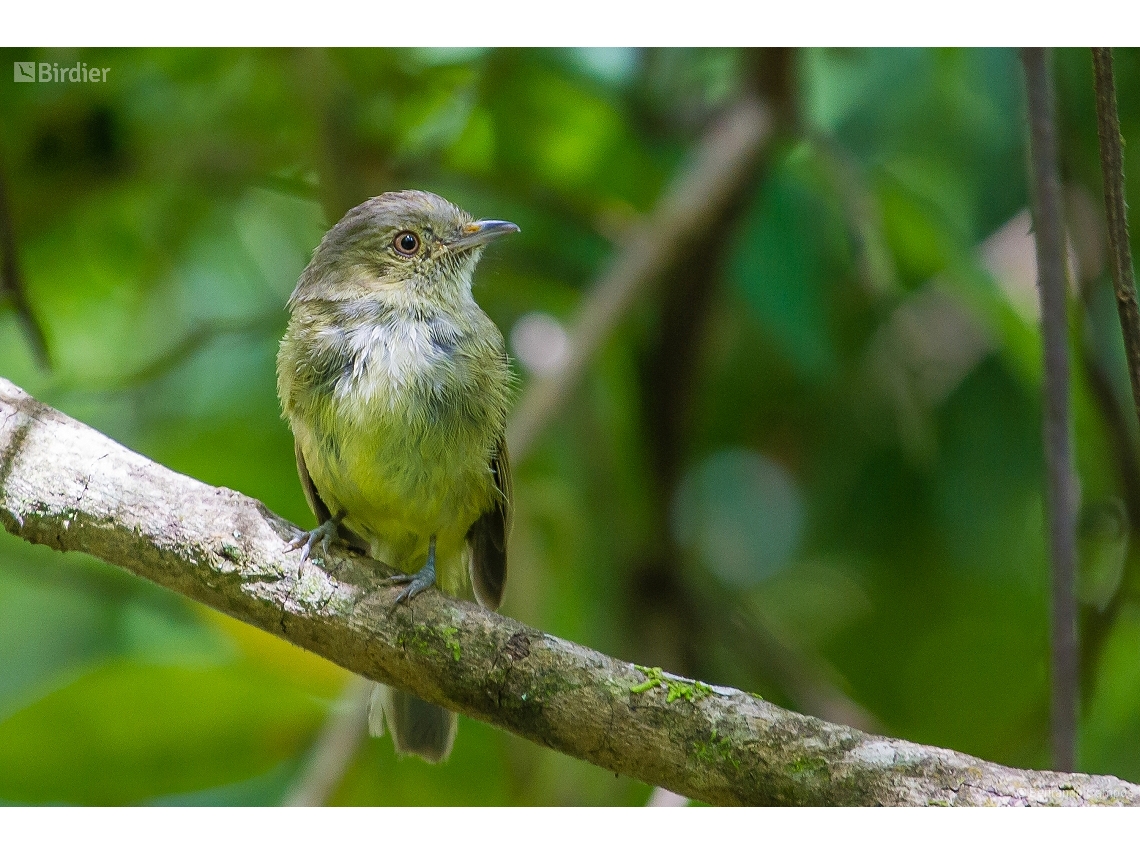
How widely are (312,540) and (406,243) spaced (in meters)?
0.85

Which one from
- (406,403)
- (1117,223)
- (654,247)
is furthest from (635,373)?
(1117,223)

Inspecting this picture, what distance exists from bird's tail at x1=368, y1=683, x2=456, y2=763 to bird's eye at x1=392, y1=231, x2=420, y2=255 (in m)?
1.03

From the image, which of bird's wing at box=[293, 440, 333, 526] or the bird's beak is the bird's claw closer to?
bird's wing at box=[293, 440, 333, 526]

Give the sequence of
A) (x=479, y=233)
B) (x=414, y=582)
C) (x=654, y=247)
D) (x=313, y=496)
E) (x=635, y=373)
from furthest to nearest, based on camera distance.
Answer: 1. (x=635, y=373)
2. (x=654, y=247)
3. (x=479, y=233)
4. (x=313, y=496)
5. (x=414, y=582)

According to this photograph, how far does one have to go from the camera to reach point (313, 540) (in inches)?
89.8

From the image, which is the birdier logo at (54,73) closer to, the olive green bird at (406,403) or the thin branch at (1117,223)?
the olive green bird at (406,403)

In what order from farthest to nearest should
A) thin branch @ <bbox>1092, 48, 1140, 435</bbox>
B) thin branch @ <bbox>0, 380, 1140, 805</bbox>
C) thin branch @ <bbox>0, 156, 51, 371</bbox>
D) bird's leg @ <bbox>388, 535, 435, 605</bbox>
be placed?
thin branch @ <bbox>0, 156, 51, 371</bbox>, bird's leg @ <bbox>388, 535, 435, 605</bbox>, thin branch @ <bbox>1092, 48, 1140, 435</bbox>, thin branch @ <bbox>0, 380, 1140, 805</bbox>

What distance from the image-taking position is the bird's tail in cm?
274

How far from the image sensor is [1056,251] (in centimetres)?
255

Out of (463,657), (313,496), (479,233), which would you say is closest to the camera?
(463,657)

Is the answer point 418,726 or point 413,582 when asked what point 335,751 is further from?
point 413,582

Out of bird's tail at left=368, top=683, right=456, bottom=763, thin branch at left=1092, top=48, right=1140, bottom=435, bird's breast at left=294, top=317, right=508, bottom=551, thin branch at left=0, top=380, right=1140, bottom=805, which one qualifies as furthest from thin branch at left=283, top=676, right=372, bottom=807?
thin branch at left=1092, top=48, right=1140, bottom=435

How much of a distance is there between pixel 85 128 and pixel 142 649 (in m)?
1.59
